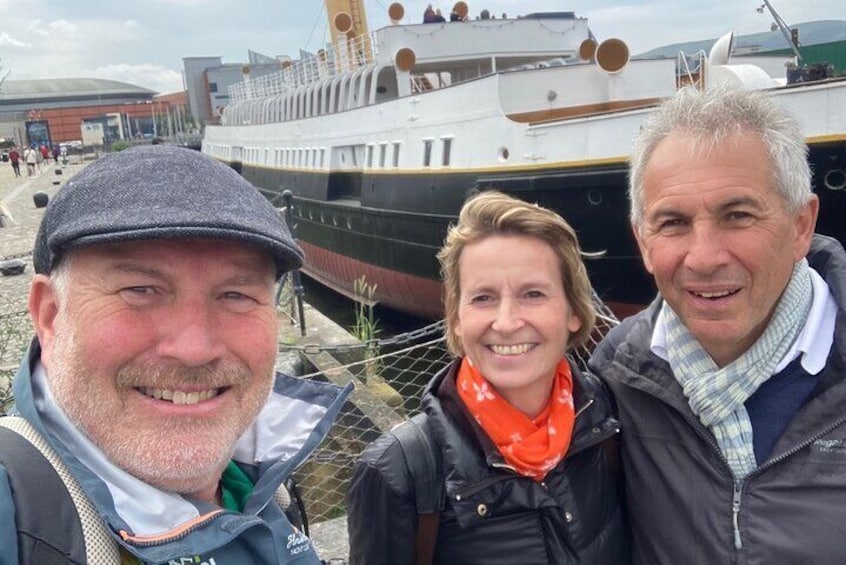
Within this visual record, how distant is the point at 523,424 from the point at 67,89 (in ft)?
451

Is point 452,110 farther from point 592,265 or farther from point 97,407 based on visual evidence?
point 97,407

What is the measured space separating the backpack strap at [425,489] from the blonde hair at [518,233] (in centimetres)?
40

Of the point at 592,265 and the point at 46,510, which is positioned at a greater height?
the point at 46,510

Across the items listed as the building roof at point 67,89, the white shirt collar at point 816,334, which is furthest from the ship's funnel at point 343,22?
the building roof at point 67,89

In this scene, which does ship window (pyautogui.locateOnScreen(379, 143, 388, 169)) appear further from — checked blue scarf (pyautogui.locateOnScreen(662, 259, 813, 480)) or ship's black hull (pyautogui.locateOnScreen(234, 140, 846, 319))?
checked blue scarf (pyautogui.locateOnScreen(662, 259, 813, 480))

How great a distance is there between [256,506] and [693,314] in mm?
1180

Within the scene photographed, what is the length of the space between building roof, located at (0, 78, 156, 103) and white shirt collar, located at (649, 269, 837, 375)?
12384 cm

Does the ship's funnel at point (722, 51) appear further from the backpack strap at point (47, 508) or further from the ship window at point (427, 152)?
the backpack strap at point (47, 508)

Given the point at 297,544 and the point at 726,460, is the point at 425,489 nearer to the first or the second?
the point at 297,544

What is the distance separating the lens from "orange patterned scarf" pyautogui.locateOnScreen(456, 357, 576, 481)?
1854 millimetres

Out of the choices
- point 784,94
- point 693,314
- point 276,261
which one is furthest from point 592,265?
point 276,261

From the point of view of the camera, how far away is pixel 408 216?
413 inches

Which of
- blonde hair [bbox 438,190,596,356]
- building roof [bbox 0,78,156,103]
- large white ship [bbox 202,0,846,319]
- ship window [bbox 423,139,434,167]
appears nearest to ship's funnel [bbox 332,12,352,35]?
large white ship [bbox 202,0,846,319]

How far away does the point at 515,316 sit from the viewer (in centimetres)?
198
